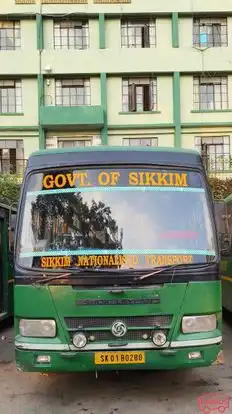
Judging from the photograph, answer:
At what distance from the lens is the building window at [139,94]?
102 feet

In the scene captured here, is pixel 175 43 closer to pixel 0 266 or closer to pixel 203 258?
pixel 0 266

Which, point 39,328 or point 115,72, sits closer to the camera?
point 39,328

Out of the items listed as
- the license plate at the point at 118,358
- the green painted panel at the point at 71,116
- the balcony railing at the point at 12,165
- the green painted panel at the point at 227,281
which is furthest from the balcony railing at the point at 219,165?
the license plate at the point at 118,358

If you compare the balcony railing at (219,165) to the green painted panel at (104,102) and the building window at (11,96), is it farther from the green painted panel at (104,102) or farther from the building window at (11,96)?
the building window at (11,96)

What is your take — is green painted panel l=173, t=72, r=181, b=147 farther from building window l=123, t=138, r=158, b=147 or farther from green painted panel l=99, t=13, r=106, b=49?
green painted panel l=99, t=13, r=106, b=49

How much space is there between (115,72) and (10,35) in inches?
238

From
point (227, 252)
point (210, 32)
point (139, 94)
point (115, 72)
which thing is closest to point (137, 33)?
point (115, 72)

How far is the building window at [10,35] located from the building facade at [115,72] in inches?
2.1

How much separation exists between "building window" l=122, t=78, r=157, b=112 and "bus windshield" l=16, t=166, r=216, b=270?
84.0 ft

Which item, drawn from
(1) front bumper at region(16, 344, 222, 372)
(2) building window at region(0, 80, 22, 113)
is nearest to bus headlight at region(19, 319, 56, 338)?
(1) front bumper at region(16, 344, 222, 372)

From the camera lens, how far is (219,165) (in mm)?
31047

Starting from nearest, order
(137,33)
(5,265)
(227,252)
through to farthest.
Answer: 1. (227,252)
2. (5,265)
3. (137,33)

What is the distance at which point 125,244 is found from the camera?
582cm

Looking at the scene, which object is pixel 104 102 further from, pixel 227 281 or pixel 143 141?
pixel 227 281
